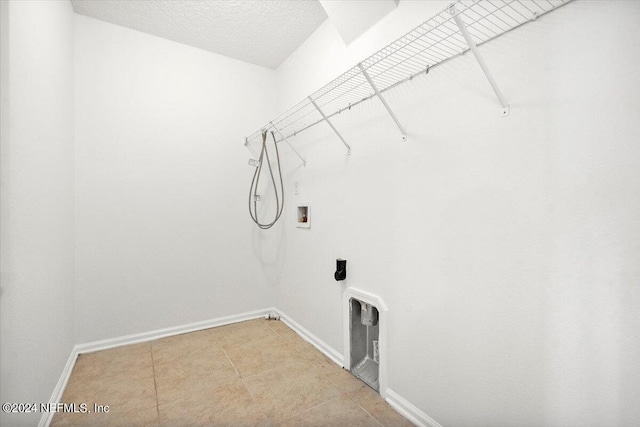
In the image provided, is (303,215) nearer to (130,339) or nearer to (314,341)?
(314,341)

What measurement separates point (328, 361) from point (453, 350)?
1028mm

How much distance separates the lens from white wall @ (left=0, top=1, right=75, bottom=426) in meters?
1.09

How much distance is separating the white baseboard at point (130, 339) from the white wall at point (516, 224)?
155 cm

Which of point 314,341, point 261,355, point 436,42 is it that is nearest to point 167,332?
point 261,355

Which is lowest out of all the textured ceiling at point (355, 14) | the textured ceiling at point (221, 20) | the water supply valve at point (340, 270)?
the water supply valve at point (340, 270)

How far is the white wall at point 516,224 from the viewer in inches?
34.4

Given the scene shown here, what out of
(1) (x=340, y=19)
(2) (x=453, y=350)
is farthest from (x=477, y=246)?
(1) (x=340, y=19)

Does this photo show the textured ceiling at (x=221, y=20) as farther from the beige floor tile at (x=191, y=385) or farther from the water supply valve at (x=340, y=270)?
the beige floor tile at (x=191, y=385)

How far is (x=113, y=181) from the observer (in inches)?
90.8

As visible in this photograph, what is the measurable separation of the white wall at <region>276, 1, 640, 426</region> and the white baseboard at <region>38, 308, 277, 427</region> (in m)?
1.55

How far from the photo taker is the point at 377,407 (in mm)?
1583

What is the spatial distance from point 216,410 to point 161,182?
1847 mm

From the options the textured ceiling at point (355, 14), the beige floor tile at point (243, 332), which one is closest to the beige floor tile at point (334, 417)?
the beige floor tile at point (243, 332)

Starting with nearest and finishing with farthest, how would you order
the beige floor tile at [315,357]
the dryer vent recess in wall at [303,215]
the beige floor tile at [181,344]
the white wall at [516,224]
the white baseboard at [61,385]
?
the white wall at [516,224]
the white baseboard at [61,385]
the beige floor tile at [315,357]
the beige floor tile at [181,344]
the dryer vent recess in wall at [303,215]
